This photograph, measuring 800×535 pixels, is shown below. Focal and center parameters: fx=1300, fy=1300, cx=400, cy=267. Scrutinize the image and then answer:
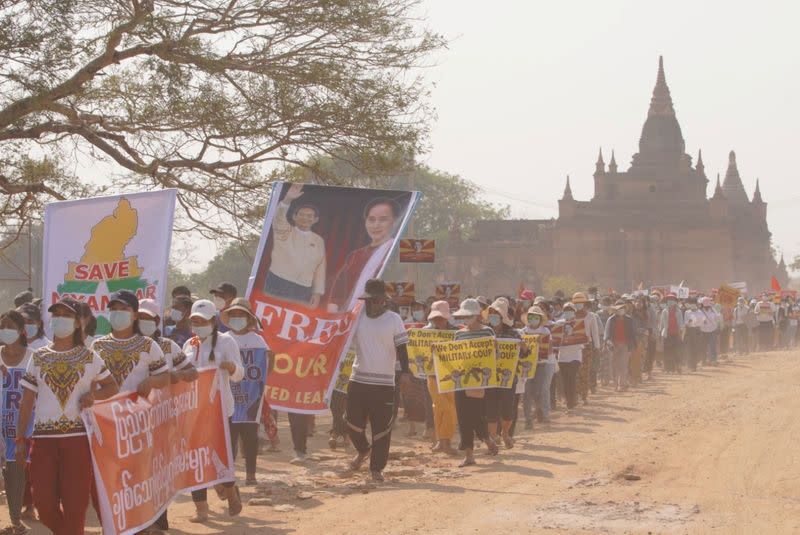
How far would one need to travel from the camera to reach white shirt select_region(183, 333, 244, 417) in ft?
33.1

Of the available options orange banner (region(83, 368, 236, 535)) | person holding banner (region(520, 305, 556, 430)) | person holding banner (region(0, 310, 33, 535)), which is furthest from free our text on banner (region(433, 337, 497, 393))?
person holding banner (region(0, 310, 33, 535))

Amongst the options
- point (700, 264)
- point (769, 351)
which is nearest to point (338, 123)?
point (769, 351)

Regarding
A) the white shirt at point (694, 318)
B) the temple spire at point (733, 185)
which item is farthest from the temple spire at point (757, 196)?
the white shirt at point (694, 318)

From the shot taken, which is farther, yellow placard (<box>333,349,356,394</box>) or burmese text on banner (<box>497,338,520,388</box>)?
yellow placard (<box>333,349,356,394</box>)

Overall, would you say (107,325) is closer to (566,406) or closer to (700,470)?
(700,470)

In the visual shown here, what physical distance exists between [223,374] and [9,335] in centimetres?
165

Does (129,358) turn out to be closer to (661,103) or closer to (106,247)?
(106,247)

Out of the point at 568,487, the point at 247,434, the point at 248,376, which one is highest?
the point at 248,376

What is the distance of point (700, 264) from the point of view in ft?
265

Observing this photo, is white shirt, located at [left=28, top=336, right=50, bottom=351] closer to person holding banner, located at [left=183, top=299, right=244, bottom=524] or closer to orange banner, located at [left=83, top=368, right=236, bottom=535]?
person holding banner, located at [left=183, top=299, right=244, bottom=524]

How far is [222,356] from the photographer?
10.2 meters

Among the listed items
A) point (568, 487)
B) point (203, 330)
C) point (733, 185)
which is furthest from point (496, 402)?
point (733, 185)

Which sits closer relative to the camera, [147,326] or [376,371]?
[147,326]

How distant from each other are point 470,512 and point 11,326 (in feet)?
12.1
